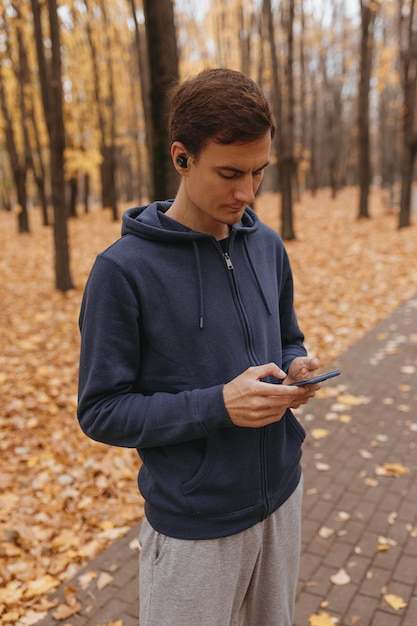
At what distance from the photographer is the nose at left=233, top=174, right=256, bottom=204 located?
60.4 inches

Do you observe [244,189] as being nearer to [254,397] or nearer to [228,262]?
[228,262]

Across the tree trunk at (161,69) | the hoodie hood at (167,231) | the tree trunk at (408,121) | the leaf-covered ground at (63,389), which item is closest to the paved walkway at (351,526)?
the leaf-covered ground at (63,389)

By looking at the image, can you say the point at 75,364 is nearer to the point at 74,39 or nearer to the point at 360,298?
the point at 360,298

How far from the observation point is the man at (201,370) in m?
1.45

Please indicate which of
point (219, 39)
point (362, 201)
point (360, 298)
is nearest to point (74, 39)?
point (219, 39)

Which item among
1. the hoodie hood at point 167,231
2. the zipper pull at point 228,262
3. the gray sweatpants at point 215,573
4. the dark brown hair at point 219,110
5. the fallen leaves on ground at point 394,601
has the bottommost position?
the fallen leaves on ground at point 394,601

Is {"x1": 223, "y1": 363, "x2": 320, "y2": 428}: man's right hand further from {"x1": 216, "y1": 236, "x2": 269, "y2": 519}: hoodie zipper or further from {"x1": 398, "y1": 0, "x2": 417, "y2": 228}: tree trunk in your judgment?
{"x1": 398, "y1": 0, "x2": 417, "y2": 228}: tree trunk

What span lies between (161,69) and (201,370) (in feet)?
14.2

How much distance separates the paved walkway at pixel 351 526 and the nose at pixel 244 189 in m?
2.56

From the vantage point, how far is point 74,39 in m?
18.9

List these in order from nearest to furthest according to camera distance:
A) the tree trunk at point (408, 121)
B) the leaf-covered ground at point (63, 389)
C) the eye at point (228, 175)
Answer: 1. the eye at point (228, 175)
2. the leaf-covered ground at point (63, 389)
3. the tree trunk at point (408, 121)

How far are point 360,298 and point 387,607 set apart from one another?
6827mm

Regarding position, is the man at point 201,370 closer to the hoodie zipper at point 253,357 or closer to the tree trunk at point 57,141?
the hoodie zipper at point 253,357

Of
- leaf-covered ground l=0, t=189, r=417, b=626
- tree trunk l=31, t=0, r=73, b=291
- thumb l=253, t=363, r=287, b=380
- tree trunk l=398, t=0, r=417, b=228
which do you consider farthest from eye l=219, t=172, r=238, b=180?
tree trunk l=398, t=0, r=417, b=228
